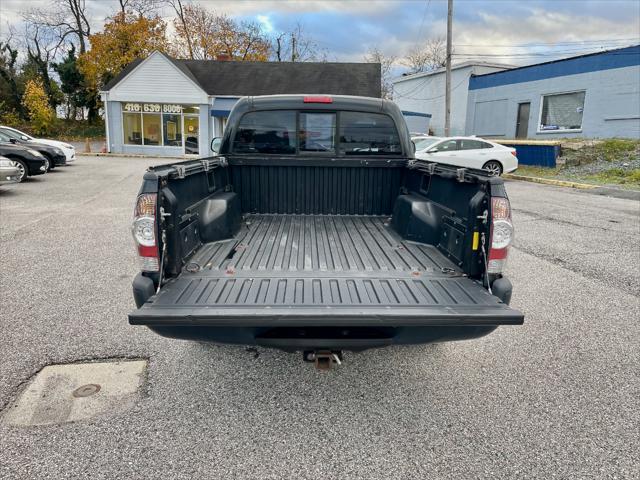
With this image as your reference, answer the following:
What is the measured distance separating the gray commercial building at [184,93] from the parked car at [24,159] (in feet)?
41.1

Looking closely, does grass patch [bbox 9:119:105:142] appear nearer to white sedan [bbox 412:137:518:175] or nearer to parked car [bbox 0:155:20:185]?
parked car [bbox 0:155:20:185]

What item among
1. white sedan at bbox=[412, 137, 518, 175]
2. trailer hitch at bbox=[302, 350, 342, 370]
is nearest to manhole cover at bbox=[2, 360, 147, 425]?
trailer hitch at bbox=[302, 350, 342, 370]

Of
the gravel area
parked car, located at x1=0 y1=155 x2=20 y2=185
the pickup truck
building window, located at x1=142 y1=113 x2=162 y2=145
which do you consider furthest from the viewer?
building window, located at x1=142 y1=113 x2=162 y2=145

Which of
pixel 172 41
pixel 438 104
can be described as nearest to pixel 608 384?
pixel 438 104

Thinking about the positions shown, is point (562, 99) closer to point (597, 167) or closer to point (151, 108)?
point (597, 167)

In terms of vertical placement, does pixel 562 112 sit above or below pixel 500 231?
above

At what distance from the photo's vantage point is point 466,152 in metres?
15.9

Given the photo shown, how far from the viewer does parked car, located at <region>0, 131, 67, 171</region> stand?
52.4ft

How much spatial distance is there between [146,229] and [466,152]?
14.8 m

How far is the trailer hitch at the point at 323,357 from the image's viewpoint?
2.67 m

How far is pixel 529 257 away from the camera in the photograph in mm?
6766

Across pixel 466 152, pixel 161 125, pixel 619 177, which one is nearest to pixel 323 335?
pixel 466 152

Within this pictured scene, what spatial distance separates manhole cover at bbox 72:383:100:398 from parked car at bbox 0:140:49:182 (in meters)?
13.3

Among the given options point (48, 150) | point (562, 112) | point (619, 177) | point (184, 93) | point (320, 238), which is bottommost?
point (320, 238)
